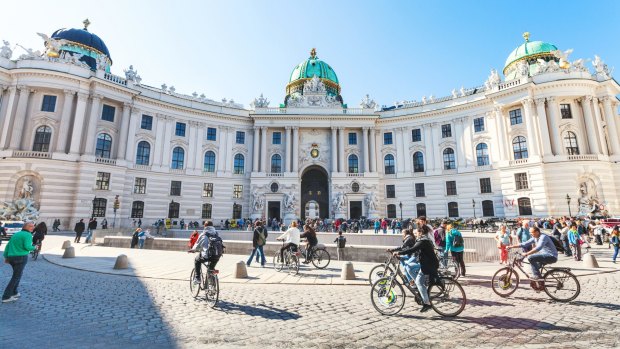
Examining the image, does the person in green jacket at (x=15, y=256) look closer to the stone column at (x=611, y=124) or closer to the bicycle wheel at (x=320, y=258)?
the bicycle wheel at (x=320, y=258)

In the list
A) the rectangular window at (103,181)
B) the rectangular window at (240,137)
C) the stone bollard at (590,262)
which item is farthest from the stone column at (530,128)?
the rectangular window at (103,181)

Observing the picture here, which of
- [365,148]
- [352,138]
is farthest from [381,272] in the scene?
[352,138]

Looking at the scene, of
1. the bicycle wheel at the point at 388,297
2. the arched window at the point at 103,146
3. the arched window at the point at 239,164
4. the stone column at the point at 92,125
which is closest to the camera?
the bicycle wheel at the point at 388,297

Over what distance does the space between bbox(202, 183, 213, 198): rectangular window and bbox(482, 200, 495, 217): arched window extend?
35.2 meters

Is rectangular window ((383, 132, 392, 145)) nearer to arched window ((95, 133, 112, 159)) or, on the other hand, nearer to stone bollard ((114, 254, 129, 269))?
arched window ((95, 133, 112, 159))

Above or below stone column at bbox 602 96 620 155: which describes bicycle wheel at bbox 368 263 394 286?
below

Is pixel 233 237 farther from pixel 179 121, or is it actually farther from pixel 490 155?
pixel 490 155

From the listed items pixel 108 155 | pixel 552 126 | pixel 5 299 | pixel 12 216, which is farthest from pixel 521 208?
pixel 12 216

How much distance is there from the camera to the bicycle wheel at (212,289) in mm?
6855

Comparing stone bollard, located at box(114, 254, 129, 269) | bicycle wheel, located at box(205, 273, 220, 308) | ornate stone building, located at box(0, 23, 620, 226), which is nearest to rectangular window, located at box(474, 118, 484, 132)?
ornate stone building, located at box(0, 23, 620, 226)

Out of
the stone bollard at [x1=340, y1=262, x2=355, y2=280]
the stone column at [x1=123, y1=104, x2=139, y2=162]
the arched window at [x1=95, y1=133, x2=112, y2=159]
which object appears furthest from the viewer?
the stone column at [x1=123, y1=104, x2=139, y2=162]

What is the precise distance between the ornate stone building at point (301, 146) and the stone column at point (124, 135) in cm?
14

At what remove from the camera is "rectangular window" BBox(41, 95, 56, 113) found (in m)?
30.1

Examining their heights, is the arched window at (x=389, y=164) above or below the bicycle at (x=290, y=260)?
above
